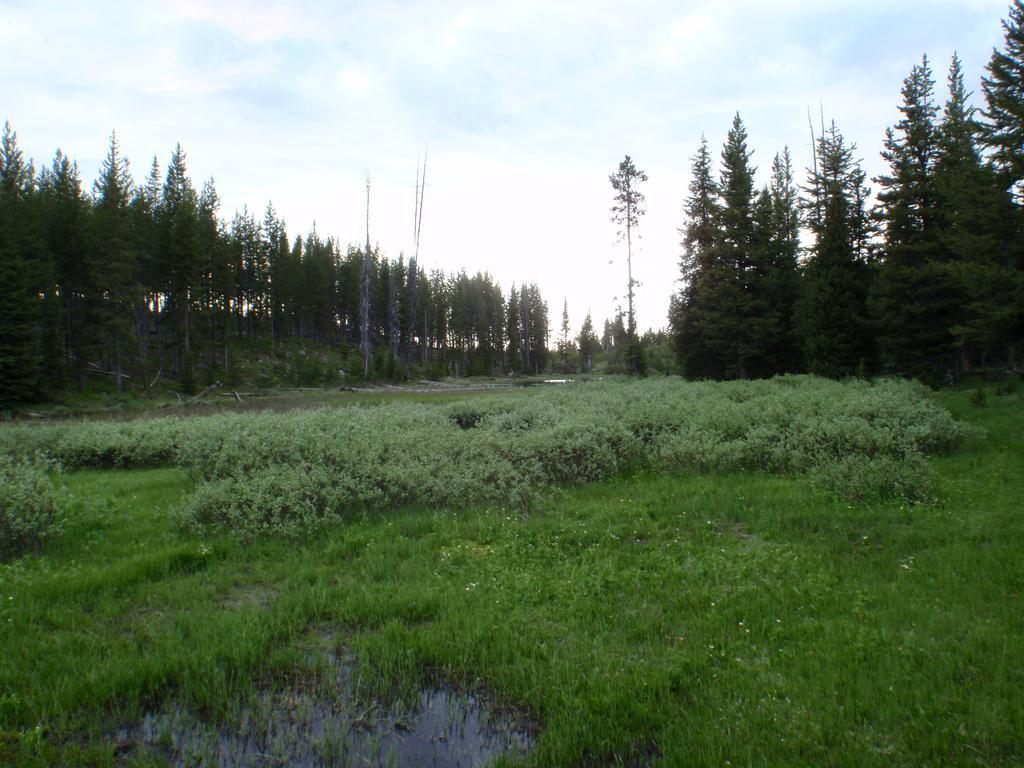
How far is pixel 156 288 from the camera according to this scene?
52.8 metres

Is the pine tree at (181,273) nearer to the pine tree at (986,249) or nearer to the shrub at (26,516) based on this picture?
the shrub at (26,516)

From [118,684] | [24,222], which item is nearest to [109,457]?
[118,684]

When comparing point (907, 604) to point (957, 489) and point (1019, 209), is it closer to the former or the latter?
point (957, 489)

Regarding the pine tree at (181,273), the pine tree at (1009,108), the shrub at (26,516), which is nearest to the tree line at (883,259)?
the pine tree at (1009,108)

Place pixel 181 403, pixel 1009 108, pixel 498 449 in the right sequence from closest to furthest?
pixel 498 449
pixel 1009 108
pixel 181 403

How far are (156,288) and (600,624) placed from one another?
60.2m

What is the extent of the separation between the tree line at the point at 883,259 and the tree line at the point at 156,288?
116 feet

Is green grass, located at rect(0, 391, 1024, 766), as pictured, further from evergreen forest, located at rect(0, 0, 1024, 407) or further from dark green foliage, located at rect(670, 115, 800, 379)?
dark green foliage, located at rect(670, 115, 800, 379)

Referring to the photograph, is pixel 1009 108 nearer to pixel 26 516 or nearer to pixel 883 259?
pixel 883 259

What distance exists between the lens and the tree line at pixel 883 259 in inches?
915

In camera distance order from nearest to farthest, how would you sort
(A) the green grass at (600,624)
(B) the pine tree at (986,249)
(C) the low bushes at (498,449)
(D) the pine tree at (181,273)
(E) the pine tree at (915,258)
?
(A) the green grass at (600,624)
(C) the low bushes at (498,449)
(B) the pine tree at (986,249)
(E) the pine tree at (915,258)
(D) the pine tree at (181,273)

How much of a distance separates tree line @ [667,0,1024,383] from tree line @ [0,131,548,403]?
35502mm

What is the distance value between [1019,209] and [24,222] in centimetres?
5952

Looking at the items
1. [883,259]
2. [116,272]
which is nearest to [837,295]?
[883,259]
